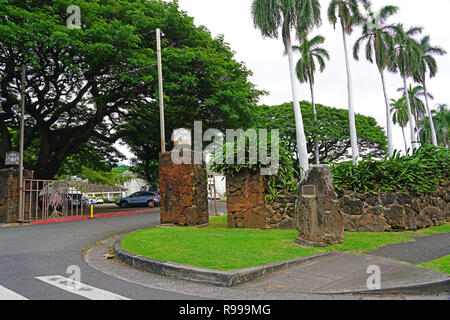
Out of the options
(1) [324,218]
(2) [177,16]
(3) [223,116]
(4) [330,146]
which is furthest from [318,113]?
(1) [324,218]

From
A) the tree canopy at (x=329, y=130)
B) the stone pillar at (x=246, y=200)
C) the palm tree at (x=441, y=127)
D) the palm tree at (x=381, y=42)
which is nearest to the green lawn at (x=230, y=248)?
the stone pillar at (x=246, y=200)

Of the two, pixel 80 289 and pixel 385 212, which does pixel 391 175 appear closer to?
pixel 385 212

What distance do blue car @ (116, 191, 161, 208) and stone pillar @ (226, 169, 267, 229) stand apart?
16842mm

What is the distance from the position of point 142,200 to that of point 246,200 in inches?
714

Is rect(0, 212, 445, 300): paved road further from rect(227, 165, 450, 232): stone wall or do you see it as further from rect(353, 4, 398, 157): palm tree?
rect(353, 4, 398, 157): palm tree

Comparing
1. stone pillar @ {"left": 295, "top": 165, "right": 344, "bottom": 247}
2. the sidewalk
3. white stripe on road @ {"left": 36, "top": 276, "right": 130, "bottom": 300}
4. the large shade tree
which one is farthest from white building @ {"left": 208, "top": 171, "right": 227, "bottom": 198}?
white stripe on road @ {"left": 36, "top": 276, "right": 130, "bottom": 300}

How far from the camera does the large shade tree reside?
44.9 feet

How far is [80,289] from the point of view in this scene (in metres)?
4.41

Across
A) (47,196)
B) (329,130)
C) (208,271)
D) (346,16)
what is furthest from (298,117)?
(208,271)

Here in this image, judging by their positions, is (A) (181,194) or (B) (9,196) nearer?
(A) (181,194)
